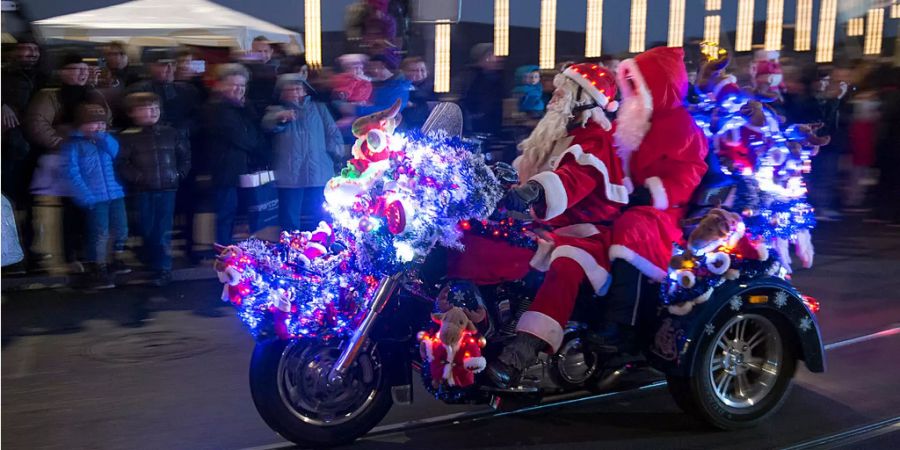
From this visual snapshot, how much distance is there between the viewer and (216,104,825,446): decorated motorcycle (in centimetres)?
415

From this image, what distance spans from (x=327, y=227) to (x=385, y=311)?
54 centimetres

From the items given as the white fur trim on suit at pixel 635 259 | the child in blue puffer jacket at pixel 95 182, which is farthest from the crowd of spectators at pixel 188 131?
the white fur trim on suit at pixel 635 259

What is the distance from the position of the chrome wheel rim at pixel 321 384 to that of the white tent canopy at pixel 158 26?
645 centimetres

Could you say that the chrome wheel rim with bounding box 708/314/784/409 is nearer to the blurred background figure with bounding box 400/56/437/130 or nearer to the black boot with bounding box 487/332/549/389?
the black boot with bounding box 487/332/549/389

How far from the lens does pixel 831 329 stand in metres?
7.10

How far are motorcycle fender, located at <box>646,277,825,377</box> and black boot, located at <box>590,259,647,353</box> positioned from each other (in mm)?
208

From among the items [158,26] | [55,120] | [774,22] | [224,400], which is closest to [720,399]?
[224,400]

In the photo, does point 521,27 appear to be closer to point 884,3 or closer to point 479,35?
point 479,35

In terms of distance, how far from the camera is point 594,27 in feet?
40.9

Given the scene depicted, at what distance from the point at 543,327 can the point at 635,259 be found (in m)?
0.57

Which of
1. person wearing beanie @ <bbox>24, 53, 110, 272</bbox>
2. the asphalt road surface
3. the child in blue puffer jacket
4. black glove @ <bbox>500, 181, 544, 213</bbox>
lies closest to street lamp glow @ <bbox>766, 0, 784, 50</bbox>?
the asphalt road surface

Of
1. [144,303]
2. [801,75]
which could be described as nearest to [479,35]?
[801,75]

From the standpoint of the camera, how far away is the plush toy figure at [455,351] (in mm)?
4160

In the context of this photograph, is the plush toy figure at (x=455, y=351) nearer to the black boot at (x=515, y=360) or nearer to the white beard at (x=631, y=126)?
the black boot at (x=515, y=360)
